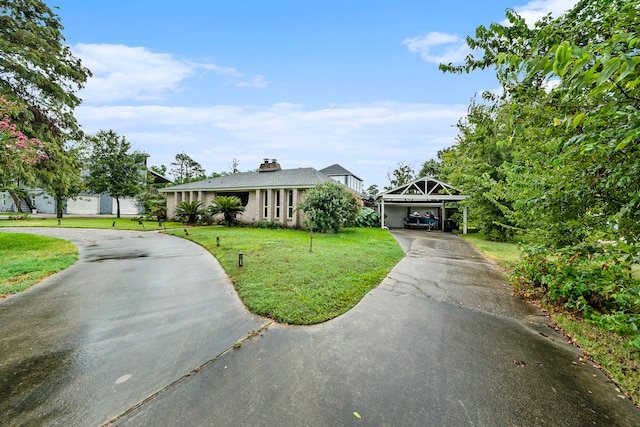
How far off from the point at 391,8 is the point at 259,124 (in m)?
16.8

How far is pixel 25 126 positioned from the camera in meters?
9.03

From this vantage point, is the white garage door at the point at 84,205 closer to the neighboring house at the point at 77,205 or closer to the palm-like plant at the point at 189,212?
the neighboring house at the point at 77,205

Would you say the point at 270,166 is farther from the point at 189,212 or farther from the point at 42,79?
the point at 42,79

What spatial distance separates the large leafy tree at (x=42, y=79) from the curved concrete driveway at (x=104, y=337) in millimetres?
7386

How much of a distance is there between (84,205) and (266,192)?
1064 inches

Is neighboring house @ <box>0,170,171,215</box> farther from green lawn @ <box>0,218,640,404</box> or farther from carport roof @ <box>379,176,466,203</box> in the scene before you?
carport roof @ <box>379,176,466,203</box>

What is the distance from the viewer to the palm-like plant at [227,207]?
15.5m

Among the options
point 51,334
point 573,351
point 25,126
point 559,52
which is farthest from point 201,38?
point 573,351

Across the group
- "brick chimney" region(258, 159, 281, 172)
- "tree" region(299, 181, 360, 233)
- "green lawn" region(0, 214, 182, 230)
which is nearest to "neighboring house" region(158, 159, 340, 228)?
"brick chimney" region(258, 159, 281, 172)

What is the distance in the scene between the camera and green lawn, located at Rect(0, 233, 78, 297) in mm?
4969

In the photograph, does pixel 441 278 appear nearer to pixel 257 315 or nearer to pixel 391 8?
pixel 257 315

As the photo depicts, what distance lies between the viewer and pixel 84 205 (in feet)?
96.3

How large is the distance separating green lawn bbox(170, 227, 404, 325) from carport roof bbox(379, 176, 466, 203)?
32.2ft

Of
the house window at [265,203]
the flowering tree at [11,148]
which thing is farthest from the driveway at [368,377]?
the house window at [265,203]
